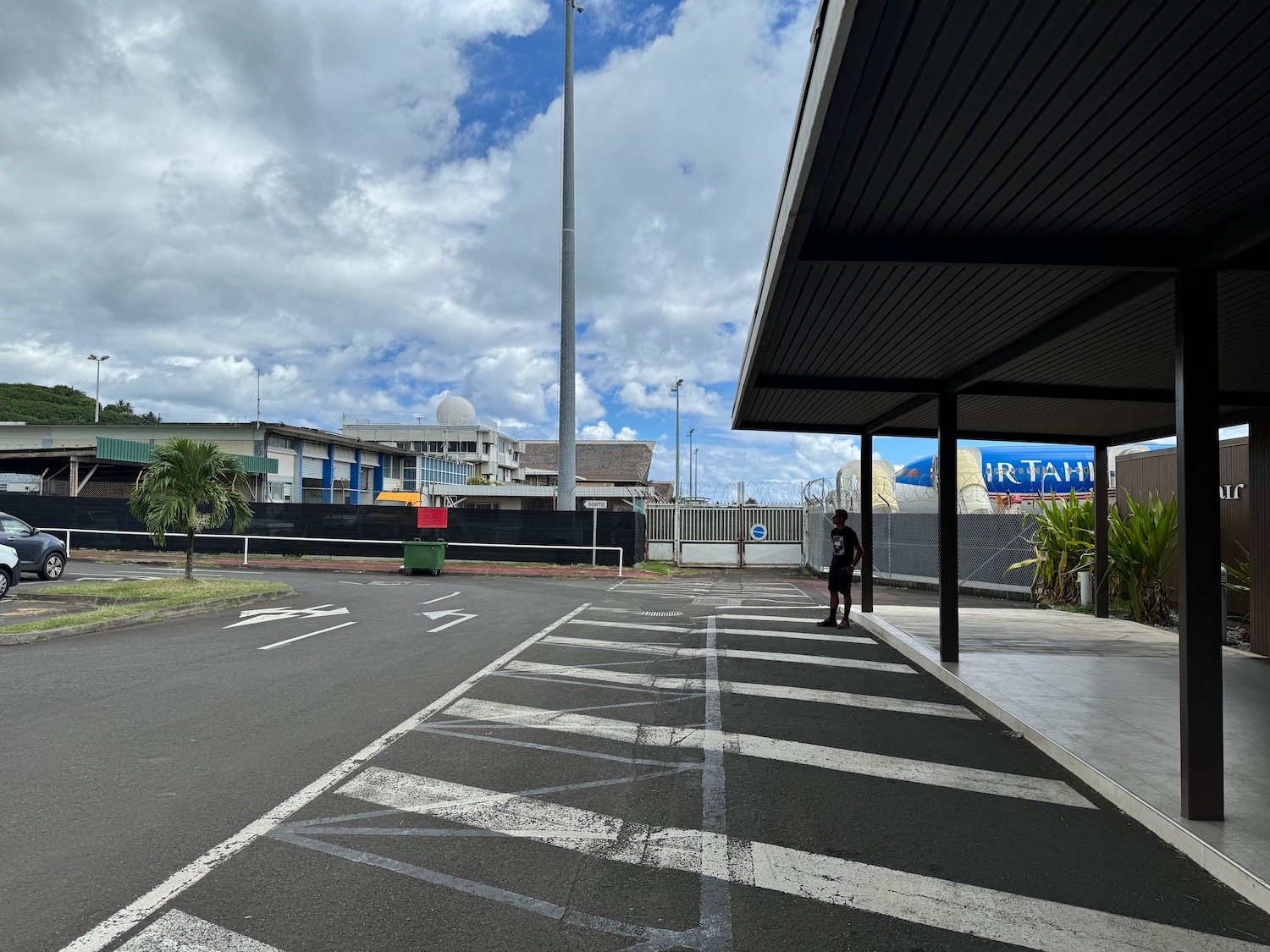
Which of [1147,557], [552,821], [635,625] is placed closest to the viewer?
[552,821]

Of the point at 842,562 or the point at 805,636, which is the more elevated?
the point at 842,562

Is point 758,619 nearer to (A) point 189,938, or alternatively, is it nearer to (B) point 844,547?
(B) point 844,547

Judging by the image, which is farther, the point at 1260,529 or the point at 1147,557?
the point at 1147,557

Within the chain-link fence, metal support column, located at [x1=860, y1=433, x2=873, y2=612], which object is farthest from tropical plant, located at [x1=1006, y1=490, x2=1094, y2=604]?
metal support column, located at [x1=860, y1=433, x2=873, y2=612]

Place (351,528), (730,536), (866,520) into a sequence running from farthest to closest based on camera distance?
(730,536), (351,528), (866,520)

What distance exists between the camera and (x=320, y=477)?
48.4m

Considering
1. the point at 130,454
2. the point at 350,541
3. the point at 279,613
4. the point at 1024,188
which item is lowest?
the point at 279,613

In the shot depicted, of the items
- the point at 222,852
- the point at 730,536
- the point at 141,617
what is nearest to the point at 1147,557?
the point at 222,852

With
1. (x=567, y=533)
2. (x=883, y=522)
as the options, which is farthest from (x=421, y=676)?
(x=567, y=533)

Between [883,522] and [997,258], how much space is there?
18.9 metres

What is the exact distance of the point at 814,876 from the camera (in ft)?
13.1

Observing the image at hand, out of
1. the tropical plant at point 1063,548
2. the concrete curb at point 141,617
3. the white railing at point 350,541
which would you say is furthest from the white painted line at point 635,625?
the white railing at point 350,541

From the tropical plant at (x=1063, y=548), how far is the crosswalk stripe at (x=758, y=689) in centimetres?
1000

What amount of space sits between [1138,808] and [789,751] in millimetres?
2213
